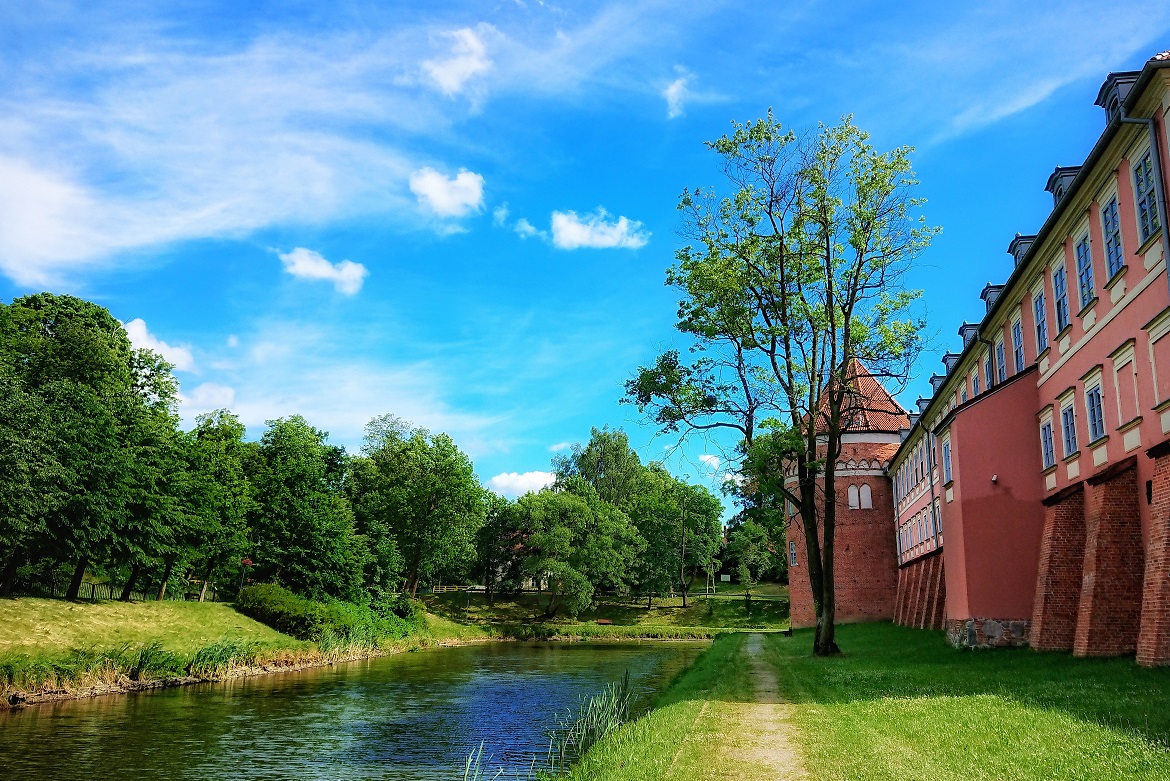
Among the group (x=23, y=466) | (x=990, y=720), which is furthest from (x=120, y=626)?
(x=990, y=720)

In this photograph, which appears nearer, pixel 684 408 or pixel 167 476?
pixel 684 408

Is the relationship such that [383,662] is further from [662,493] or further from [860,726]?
[662,493]

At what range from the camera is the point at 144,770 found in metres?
14.1

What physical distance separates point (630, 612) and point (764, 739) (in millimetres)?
62372

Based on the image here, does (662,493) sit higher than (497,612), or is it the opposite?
(662,493)

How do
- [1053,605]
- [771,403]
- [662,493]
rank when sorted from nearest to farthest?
[1053,605]
[771,403]
[662,493]

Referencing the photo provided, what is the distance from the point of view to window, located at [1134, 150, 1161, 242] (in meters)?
15.7

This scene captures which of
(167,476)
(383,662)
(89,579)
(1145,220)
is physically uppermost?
(1145,220)

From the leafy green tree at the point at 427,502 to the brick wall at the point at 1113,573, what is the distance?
48.6 meters

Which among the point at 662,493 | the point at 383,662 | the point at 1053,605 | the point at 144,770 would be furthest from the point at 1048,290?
the point at 662,493

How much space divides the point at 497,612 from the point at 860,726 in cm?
6048

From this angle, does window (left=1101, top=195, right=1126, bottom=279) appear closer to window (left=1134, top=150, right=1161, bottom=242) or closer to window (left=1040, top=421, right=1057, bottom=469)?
window (left=1134, top=150, right=1161, bottom=242)

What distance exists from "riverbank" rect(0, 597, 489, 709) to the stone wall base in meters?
22.5

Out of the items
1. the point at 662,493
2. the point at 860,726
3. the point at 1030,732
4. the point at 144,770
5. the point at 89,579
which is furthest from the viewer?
the point at 662,493
